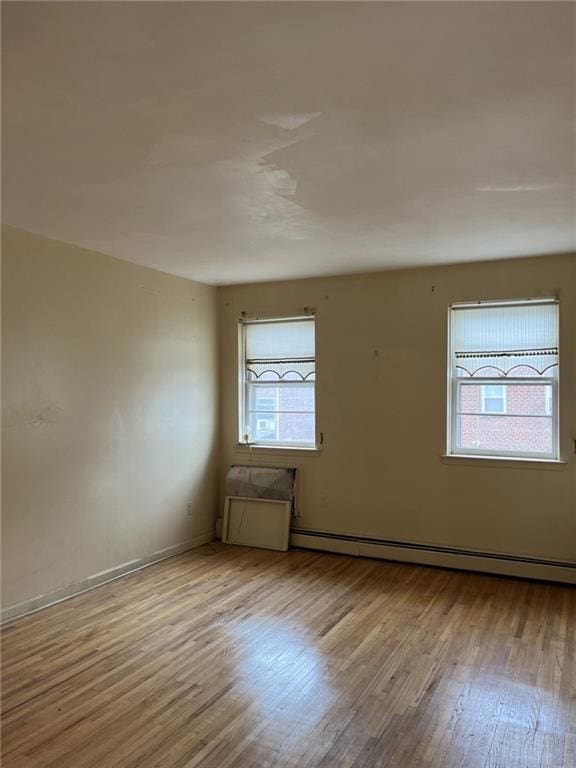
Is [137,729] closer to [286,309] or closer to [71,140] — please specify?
[71,140]

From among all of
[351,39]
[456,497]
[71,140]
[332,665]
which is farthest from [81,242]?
[456,497]

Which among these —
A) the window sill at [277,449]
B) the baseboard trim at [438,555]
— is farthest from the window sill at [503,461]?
the window sill at [277,449]

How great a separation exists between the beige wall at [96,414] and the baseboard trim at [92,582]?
33mm

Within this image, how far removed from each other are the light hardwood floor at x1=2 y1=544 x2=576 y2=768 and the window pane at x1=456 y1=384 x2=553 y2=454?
1089mm

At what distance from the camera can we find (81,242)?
4234mm

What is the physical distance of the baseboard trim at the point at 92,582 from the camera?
12.7ft

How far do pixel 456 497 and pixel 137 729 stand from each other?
321cm

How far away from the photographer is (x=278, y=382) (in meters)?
5.87

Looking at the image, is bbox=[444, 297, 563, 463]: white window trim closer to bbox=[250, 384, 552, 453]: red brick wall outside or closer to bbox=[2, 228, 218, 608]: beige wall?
bbox=[250, 384, 552, 453]: red brick wall outside

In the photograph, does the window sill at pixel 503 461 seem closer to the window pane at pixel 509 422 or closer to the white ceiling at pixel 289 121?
the window pane at pixel 509 422

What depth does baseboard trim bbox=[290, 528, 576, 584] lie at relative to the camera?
15.1ft

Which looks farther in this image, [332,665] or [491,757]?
[332,665]

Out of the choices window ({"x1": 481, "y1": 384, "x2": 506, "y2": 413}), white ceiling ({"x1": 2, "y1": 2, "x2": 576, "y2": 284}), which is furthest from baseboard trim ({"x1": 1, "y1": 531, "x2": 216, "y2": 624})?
window ({"x1": 481, "y1": 384, "x2": 506, "y2": 413})

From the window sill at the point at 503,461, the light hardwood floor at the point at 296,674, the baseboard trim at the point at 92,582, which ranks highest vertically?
the window sill at the point at 503,461
